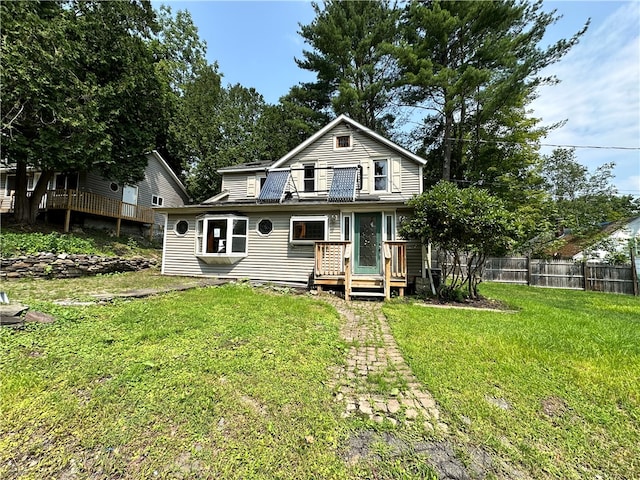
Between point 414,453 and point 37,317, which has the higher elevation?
point 37,317

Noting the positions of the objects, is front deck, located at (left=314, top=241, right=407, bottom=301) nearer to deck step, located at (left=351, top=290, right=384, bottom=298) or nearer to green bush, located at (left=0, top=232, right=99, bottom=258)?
deck step, located at (left=351, top=290, right=384, bottom=298)

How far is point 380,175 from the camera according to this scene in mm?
11836

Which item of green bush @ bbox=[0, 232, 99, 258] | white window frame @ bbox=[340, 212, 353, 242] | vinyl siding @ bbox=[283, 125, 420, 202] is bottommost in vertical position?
green bush @ bbox=[0, 232, 99, 258]

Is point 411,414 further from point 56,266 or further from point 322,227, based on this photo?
point 56,266

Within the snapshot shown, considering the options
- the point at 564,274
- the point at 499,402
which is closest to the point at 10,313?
the point at 499,402

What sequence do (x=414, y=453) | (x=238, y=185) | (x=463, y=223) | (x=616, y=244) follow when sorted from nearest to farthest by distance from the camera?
(x=414, y=453) < (x=463, y=223) < (x=238, y=185) < (x=616, y=244)

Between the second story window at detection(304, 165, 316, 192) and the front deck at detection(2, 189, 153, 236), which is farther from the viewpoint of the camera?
the front deck at detection(2, 189, 153, 236)

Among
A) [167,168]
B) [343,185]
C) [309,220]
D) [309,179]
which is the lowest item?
[309,220]

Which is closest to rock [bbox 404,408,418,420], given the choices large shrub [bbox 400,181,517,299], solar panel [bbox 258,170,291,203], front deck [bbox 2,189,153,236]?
large shrub [bbox 400,181,517,299]

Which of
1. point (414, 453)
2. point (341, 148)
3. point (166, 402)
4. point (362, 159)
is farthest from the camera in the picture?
point (341, 148)

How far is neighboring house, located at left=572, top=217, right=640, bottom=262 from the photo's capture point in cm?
1330

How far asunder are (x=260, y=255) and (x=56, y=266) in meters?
6.60

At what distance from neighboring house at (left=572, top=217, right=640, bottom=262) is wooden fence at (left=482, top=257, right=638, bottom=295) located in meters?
1.86

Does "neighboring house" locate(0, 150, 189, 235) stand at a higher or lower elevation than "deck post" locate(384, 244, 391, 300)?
higher
